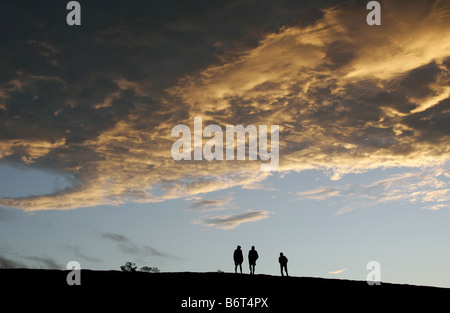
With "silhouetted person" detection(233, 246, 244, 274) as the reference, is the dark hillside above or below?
below

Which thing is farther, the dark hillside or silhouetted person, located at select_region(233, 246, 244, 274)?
silhouetted person, located at select_region(233, 246, 244, 274)
